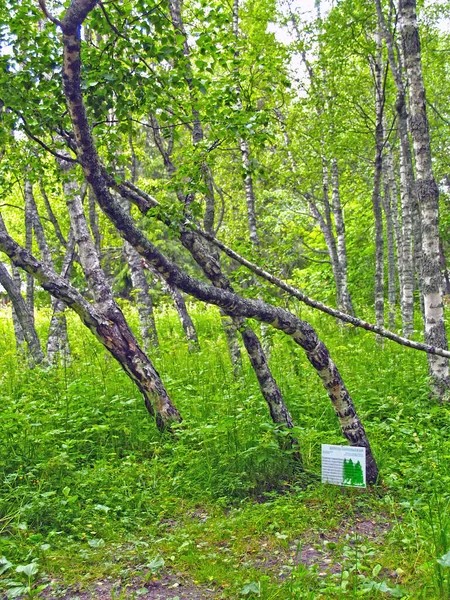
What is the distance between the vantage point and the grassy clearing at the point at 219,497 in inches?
128

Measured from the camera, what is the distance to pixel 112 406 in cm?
591

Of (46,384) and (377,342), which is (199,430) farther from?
(377,342)

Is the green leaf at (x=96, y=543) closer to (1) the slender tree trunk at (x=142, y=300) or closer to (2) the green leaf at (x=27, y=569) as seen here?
(2) the green leaf at (x=27, y=569)

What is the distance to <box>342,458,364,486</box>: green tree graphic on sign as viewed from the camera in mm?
4241

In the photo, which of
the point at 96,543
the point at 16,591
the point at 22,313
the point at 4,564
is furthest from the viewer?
the point at 22,313

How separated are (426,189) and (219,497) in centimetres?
464

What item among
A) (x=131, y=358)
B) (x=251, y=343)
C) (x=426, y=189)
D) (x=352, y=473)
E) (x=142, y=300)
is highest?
(x=426, y=189)

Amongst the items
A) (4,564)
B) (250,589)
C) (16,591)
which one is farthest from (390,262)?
(16,591)

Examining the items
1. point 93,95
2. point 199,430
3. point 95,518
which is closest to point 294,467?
point 199,430

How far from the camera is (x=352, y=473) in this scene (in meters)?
4.27

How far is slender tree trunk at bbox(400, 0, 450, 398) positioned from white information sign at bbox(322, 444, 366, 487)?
8.79ft

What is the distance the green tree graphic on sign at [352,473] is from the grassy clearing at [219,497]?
6.7 inches

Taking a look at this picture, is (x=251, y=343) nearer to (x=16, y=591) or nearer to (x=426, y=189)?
(x=16, y=591)

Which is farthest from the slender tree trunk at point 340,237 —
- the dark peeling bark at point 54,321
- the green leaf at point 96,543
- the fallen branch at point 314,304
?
the green leaf at point 96,543
